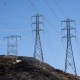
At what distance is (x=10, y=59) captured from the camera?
53781mm

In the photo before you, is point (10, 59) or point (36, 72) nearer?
point (36, 72)

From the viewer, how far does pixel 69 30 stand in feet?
216

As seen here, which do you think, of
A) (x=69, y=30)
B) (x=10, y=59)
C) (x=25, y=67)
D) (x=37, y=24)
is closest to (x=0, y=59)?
(x=10, y=59)

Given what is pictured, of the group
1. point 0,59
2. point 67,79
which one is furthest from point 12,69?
point 67,79

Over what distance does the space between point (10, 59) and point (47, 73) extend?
764 centimetres

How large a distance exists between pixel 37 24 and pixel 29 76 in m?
18.8

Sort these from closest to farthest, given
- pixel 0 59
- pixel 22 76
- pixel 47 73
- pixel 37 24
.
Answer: pixel 22 76
pixel 47 73
pixel 0 59
pixel 37 24

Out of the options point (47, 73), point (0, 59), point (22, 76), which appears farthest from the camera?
point (0, 59)

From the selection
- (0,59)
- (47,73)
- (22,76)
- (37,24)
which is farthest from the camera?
(37,24)

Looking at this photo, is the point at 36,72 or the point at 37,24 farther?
the point at 37,24

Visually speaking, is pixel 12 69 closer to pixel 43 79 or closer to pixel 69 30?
Result: pixel 43 79

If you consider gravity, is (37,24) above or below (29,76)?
above

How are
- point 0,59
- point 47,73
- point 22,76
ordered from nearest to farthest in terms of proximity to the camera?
point 22,76
point 47,73
point 0,59

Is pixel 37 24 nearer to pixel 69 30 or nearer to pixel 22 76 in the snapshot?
pixel 69 30
